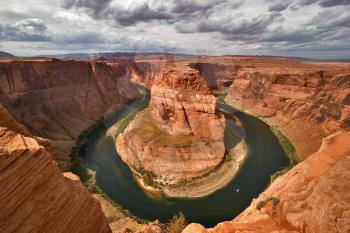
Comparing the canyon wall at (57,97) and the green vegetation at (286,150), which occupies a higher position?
the canyon wall at (57,97)

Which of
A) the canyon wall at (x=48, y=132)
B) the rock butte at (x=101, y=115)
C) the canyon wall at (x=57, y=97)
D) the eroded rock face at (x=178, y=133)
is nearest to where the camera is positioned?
the canyon wall at (x=48, y=132)

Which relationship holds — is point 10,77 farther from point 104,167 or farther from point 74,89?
point 104,167

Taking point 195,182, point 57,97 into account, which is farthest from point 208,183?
point 57,97

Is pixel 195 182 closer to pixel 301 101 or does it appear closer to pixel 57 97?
pixel 301 101

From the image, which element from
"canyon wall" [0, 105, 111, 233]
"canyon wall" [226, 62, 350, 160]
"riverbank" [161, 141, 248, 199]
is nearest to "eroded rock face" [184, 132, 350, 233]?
"canyon wall" [0, 105, 111, 233]

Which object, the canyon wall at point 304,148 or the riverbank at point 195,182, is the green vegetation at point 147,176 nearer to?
the riverbank at point 195,182

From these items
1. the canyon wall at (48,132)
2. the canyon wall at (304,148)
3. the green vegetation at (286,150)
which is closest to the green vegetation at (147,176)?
the canyon wall at (48,132)

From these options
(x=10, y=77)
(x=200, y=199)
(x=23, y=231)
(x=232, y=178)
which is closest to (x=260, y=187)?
(x=232, y=178)

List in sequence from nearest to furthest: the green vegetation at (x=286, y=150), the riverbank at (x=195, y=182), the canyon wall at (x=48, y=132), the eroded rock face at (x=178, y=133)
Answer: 1. the canyon wall at (x=48, y=132)
2. the riverbank at (x=195, y=182)
3. the eroded rock face at (x=178, y=133)
4. the green vegetation at (x=286, y=150)
